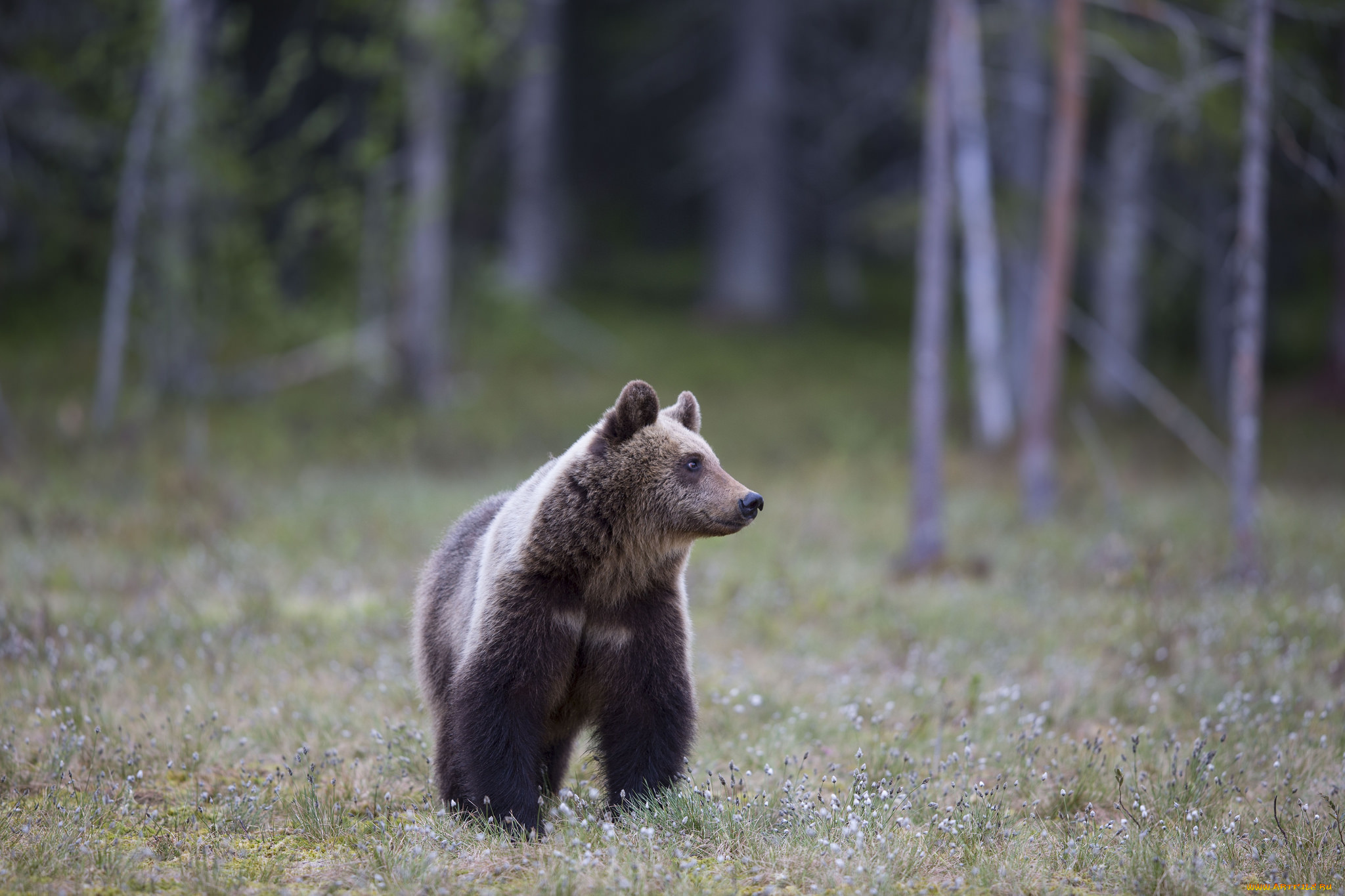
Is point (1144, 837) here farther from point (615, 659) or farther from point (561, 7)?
point (561, 7)

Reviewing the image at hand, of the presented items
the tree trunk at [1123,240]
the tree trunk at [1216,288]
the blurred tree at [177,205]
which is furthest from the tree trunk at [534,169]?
the tree trunk at [1216,288]

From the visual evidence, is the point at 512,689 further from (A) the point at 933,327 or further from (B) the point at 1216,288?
(B) the point at 1216,288

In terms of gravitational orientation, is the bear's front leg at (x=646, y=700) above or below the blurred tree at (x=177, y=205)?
below

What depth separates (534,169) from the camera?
1056 inches

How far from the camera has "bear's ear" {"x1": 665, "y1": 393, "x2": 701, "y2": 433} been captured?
5.25 meters

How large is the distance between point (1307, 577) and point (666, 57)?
22.8 meters

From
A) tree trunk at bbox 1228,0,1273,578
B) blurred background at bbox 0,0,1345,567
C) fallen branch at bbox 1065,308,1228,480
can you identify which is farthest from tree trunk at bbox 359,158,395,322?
tree trunk at bbox 1228,0,1273,578

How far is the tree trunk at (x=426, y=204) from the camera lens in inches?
714

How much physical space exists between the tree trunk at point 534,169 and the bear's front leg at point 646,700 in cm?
2090

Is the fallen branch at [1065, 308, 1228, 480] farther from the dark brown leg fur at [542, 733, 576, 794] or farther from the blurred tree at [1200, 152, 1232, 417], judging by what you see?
the dark brown leg fur at [542, 733, 576, 794]

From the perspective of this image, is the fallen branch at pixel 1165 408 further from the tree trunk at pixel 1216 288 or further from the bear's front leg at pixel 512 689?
the bear's front leg at pixel 512 689

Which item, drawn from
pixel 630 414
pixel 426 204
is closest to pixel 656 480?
pixel 630 414

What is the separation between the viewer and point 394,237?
1892 centimetres

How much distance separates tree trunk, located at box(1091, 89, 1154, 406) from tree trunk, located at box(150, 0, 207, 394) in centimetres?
1453
